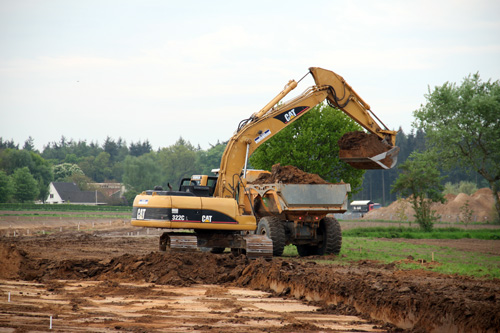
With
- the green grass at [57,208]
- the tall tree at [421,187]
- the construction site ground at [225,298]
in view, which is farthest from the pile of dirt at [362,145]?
the green grass at [57,208]

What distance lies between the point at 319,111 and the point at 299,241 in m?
16.1

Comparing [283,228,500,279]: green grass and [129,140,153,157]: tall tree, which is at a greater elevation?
[129,140,153,157]: tall tree

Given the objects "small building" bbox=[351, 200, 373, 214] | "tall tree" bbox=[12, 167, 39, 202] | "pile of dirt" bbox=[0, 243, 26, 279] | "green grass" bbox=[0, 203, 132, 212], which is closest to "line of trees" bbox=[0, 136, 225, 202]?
"tall tree" bbox=[12, 167, 39, 202]

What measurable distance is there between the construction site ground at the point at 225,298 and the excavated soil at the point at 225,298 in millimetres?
18

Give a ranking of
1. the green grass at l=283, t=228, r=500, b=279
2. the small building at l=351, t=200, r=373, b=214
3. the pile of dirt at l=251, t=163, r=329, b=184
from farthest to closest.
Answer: the small building at l=351, t=200, r=373, b=214, the pile of dirt at l=251, t=163, r=329, b=184, the green grass at l=283, t=228, r=500, b=279

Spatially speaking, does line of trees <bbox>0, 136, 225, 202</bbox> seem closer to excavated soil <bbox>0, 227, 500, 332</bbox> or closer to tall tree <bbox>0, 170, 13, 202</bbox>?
tall tree <bbox>0, 170, 13, 202</bbox>

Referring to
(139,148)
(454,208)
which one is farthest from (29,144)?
(454,208)

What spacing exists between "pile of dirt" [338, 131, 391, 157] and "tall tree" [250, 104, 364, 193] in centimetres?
1402

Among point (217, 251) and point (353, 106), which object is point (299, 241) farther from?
point (353, 106)

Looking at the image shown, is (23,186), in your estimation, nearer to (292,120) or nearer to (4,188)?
(4,188)

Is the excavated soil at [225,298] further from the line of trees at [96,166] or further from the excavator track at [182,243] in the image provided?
the line of trees at [96,166]

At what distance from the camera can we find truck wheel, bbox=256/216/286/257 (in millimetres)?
18281

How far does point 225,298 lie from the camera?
11234mm

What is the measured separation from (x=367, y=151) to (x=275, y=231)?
3.84m
